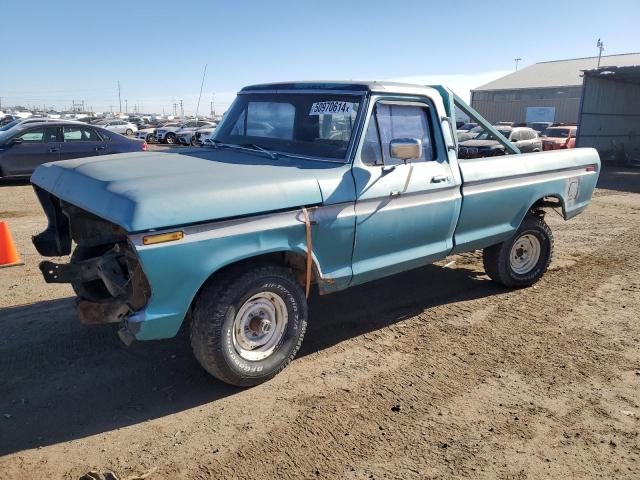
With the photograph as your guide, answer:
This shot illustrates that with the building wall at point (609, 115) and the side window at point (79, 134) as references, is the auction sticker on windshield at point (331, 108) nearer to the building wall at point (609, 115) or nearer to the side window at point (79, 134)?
the side window at point (79, 134)

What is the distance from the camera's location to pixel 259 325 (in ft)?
12.5

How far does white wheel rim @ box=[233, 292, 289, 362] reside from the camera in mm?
3693

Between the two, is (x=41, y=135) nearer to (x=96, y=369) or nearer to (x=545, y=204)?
(x=96, y=369)

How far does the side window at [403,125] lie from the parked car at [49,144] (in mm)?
10093

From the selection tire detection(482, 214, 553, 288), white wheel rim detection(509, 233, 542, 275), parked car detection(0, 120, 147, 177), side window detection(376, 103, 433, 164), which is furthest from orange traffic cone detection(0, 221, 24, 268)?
parked car detection(0, 120, 147, 177)

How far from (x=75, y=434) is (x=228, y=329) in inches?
42.9

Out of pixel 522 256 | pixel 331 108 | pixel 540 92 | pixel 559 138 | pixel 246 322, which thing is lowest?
pixel 522 256

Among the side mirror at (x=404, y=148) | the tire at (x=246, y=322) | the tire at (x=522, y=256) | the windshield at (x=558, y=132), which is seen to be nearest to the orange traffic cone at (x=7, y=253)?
the tire at (x=246, y=322)

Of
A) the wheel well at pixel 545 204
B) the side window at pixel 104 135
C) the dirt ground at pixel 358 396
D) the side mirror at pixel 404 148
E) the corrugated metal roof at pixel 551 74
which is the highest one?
the corrugated metal roof at pixel 551 74

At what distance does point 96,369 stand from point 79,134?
10512 millimetres

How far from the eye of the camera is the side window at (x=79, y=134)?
42.3 feet

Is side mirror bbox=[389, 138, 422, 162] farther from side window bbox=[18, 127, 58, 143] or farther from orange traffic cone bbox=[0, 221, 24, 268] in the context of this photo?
side window bbox=[18, 127, 58, 143]

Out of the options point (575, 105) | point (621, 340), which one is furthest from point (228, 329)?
point (575, 105)

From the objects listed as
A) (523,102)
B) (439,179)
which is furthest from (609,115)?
(523,102)
